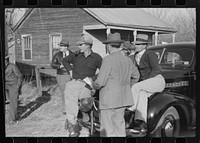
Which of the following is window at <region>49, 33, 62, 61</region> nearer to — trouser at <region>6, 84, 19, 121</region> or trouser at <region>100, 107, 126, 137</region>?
trouser at <region>6, 84, 19, 121</region>

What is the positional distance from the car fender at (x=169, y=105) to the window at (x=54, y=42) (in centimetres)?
203

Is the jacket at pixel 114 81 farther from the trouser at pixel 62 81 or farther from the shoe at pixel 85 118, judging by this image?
the trouser at pixel 62 81

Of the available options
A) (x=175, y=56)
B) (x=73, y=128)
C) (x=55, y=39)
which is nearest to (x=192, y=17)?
(x=175, y=56)

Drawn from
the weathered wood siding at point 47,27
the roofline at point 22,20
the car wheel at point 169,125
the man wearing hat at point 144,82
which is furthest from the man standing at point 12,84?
the car wheel at point 169,125

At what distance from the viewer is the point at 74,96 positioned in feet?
15.5

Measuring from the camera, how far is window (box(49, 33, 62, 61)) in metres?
5.02

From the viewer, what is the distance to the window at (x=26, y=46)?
502 centimetres

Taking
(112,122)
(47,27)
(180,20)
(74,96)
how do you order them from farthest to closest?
(47,27) → (180,20) → (74,96) → (112,122)

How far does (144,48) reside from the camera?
191 inches

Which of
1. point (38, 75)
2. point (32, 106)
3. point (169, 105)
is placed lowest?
point (32, 106)

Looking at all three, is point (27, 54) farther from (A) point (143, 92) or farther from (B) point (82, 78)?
(A) point (143, 92)

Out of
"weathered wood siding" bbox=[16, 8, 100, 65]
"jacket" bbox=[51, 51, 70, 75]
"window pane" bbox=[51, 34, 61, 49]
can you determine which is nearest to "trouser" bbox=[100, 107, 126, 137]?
"jacket" bbox=[51, 51, 70, 75]

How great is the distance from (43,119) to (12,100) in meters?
0.71

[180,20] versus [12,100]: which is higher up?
[180,20]
